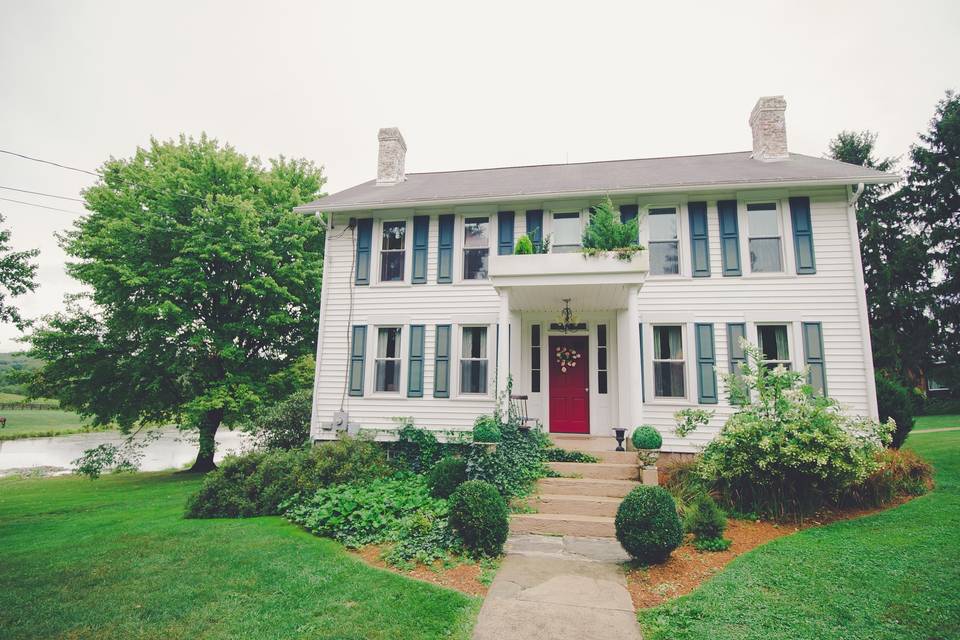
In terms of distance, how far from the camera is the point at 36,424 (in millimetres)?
38125

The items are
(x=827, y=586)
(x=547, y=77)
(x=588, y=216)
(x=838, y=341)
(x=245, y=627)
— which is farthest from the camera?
(x=547, y=77)

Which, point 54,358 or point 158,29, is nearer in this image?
point 158,29

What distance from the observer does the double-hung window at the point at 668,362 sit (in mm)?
9070

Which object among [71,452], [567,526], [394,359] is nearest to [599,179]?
[394,359]

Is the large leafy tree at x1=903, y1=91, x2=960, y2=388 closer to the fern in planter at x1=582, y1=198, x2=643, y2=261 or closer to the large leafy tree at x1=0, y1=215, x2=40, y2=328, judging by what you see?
the fern in planter at x1=582, y1=198, x2=643, y2=261

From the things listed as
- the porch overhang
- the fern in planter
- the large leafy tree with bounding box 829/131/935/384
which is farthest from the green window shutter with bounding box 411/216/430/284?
the large leafy tree with bounding box 829/131/935/384

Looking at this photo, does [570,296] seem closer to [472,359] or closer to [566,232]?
[566,232]

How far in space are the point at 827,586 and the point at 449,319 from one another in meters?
7.62

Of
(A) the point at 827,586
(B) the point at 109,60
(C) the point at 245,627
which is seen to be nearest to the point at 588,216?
(A) the point at 827,586

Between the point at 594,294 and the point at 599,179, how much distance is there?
11.1 feet

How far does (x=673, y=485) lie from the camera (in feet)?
24.1

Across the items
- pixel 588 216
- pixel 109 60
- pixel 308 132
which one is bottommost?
pixel 588 216

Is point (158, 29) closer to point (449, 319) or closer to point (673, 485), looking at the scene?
point (449, 319)

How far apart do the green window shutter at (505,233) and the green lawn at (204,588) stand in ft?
22.3
